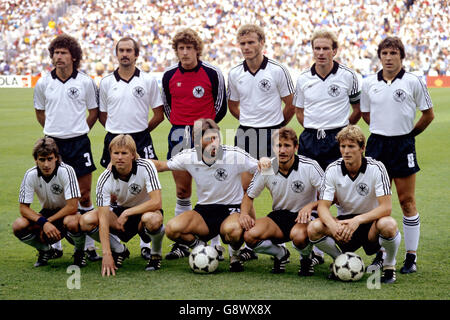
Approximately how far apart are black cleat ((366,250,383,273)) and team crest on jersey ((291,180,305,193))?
845mm

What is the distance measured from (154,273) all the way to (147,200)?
0.71m

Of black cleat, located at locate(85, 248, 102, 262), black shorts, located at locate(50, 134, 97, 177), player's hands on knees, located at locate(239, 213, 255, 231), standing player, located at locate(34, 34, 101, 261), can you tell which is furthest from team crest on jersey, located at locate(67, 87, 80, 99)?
player's hands on knees, located at locate(239, 213, 255, 231)

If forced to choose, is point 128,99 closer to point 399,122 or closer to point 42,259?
point 42,259

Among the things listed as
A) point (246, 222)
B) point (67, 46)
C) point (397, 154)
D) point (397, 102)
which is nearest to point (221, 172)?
point (246, 222)

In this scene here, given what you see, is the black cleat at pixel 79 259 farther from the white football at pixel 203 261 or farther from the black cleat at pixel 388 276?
the black cleat at pixel 388 276

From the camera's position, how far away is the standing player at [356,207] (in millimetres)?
4730

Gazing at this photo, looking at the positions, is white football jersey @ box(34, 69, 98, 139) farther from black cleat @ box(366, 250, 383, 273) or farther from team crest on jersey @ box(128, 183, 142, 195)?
black cleat @ box(366, 250, 383, 273)

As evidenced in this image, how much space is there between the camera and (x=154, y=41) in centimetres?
3244

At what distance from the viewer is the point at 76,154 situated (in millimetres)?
5891

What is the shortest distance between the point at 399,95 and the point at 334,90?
682 millimetres

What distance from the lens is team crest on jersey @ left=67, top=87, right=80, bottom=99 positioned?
19.4 ft

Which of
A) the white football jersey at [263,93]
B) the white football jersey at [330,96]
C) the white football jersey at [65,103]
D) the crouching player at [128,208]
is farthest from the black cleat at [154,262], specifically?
the white football jersey at [330,96]

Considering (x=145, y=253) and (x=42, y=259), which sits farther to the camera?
(x=145, y=253)

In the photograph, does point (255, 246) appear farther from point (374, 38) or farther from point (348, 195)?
point (374, 38)
